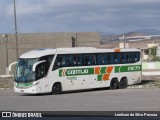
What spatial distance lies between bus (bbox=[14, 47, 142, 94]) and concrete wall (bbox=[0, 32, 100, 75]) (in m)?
34.7

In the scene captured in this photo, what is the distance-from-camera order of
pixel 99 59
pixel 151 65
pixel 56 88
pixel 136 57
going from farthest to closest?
1. pixel 151 65
2. pixel 136 57
3. pixel 99 59
4. pixel 56 88

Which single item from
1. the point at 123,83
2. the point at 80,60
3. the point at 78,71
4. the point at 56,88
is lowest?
the point at 123,83

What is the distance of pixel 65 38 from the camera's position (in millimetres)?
67500

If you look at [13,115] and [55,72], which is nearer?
[13,115]

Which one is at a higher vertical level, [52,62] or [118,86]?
[52,62]

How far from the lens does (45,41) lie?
224 ft

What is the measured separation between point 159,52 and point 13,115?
7506 cm

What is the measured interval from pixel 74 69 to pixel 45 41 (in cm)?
4072

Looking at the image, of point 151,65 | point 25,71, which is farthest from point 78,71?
point 151,65

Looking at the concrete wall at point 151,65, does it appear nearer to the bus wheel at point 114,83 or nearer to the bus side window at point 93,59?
the bus wheel at point 114,83

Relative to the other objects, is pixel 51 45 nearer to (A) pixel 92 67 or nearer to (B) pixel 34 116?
(A) pixel 92 67

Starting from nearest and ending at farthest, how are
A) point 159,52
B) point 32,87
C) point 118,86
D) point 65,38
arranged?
point 32,87 → point 118,86 → point 65,38 → point 159,52

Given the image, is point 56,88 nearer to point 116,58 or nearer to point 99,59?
point 99,59

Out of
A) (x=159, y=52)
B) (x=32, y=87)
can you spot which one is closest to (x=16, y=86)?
(x=32, y=87)
